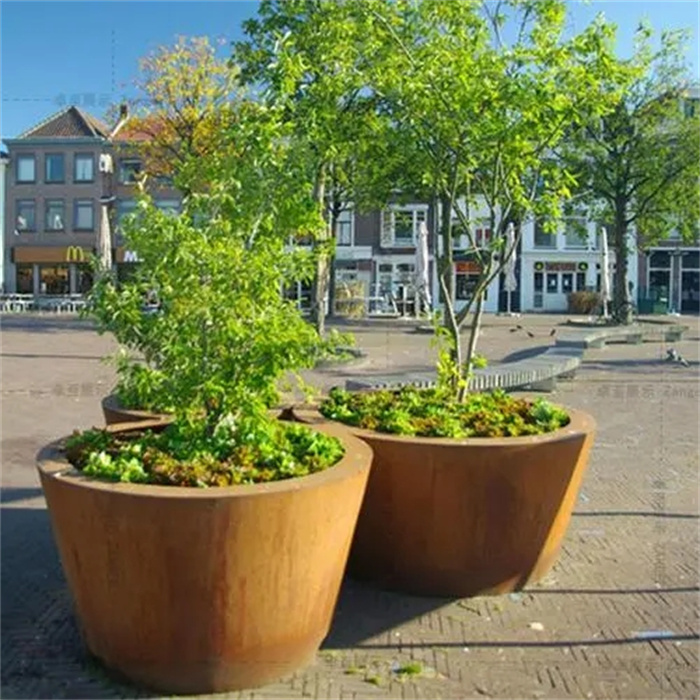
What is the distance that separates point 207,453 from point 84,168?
4616 centimetres

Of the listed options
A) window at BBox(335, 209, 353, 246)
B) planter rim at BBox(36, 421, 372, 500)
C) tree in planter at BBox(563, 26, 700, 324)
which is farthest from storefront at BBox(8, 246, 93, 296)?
planter rim at BBox(36, 421, 372, 500)

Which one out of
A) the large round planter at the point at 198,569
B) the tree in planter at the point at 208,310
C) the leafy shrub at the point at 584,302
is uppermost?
the leafy shrub at the point at 584,302

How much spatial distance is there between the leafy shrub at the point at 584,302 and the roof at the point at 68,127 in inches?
1107

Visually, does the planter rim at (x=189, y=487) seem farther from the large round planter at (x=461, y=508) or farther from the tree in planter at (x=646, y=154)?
the tree in planter at (x=646, y=154)

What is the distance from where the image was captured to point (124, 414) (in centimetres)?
484

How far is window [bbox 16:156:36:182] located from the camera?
4591 centimetres

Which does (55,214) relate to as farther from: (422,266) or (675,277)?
(675,277)

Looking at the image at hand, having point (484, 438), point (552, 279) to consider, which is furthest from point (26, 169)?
point (484, 438)

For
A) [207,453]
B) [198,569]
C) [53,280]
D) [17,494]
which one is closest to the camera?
[198,569]

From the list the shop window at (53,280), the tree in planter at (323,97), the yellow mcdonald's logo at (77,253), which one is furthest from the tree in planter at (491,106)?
the shop window at (53,280)

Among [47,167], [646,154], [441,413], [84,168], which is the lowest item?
[441,413]

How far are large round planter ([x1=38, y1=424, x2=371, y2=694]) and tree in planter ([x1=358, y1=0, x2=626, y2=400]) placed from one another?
214 cm

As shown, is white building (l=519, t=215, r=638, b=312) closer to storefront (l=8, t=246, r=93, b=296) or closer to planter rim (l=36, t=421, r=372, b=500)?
storefront (l=8, t=246, r=93, b=296)

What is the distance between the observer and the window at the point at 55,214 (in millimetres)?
45906
